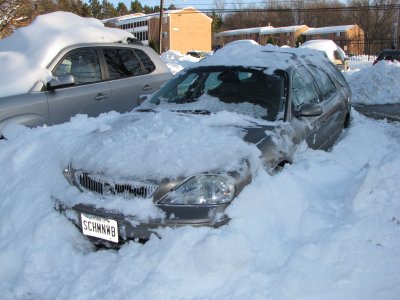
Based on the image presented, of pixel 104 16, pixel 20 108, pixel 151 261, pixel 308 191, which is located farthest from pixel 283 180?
pixel 104 16

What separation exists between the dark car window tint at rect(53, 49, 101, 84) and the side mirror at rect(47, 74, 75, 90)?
0.26 m

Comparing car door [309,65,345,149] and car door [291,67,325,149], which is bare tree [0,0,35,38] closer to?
car door [309,65,345,149]

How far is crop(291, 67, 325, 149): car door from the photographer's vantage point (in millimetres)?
4675

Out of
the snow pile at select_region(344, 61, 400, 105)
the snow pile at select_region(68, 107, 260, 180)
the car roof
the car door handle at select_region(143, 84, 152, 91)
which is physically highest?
the car roof

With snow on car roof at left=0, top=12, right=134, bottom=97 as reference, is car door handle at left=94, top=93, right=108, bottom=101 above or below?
below

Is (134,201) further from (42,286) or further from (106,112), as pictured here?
(106,112)

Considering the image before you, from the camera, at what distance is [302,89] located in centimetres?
510

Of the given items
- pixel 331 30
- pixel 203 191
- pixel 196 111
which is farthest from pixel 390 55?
pixel 331 30

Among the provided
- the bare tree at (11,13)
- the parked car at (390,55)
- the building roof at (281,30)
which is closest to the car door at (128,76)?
the bare tree at (11,13)

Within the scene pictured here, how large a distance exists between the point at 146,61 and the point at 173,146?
172 inches

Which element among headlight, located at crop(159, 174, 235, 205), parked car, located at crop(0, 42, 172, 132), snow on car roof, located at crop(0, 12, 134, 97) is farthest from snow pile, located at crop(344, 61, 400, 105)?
headlight, located at crop(159, 174, 235, 205)

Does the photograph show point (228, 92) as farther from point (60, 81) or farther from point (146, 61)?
point (146, 61)

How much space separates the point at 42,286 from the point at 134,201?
0.85 m

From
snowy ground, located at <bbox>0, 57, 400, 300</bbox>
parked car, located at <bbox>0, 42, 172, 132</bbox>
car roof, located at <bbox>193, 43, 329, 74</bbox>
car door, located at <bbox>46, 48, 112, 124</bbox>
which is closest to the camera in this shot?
snowy ground, located at <bbox>0, 57, 400, 300</bbox>
